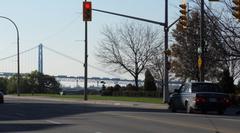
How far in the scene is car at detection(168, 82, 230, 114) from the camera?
3266cm

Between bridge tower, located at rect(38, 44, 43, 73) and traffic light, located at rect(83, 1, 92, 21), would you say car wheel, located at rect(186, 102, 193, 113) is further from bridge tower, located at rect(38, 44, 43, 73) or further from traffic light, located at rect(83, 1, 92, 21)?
bridge tower, located at rect(38, 44, 43, 73)

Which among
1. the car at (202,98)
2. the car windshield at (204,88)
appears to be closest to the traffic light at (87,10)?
the car at (202,98)

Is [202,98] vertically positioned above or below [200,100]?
above

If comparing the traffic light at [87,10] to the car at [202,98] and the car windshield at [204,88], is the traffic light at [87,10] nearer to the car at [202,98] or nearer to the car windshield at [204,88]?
the car at [202,98]

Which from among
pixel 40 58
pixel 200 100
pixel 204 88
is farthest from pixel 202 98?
pixel 40 58

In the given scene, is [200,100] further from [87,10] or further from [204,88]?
[87,10]

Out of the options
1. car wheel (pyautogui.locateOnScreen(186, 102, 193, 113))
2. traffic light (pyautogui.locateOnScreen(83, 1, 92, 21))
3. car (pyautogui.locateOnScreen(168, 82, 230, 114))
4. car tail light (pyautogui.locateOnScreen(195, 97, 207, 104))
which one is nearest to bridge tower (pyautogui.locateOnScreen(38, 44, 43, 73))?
traffic light (pyautogui.locateOnScreen(83, 1, 92, 21))

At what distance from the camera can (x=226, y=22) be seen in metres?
48.3

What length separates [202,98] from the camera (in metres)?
32.7

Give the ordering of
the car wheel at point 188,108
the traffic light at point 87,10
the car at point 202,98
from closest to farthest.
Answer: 1. the car at point 202,98
2. the car wheel at point 188,108
3. the traffic light at point 87,10

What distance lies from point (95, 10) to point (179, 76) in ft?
105

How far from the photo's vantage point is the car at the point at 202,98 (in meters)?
32.7

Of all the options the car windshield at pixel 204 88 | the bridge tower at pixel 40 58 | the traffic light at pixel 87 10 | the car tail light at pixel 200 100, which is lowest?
the car tail light at pixel 200 100

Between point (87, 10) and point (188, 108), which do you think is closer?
point (188, 108)
